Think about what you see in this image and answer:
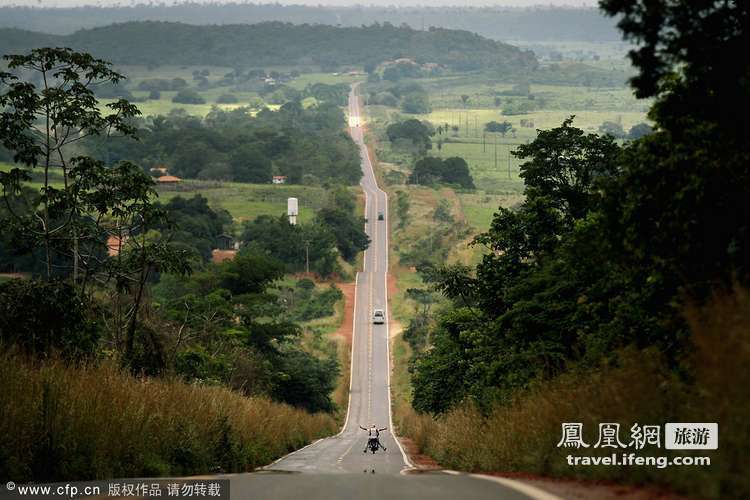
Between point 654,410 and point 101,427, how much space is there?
24.7 ft

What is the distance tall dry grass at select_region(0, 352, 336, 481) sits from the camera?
13609 millimetres

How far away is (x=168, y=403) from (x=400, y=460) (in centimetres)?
1214

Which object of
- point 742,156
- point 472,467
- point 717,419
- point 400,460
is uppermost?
point 742,156

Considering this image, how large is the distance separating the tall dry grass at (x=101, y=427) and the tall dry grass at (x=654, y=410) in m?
4.67

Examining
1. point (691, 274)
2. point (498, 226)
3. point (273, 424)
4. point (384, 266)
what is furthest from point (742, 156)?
point (384, 266)

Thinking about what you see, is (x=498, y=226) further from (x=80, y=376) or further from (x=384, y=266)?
(x=384, y=266)

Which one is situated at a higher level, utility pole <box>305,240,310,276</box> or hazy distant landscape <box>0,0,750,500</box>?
hazy distant landscape <box>0,0,750,500</box>

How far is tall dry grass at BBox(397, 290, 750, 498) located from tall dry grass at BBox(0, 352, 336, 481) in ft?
15.3

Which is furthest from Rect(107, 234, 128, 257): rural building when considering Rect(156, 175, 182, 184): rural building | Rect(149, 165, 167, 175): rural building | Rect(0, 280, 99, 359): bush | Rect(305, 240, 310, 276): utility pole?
Rect(149, 165, 167, 175): rural building

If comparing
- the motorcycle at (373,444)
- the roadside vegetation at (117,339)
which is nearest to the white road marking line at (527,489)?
the roadside vegetation at (117,339)

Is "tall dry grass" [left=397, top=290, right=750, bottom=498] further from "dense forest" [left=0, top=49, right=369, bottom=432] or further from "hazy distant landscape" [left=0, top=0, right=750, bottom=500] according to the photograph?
"dense forest" [left=0, top=49, right=369, bottom=432]

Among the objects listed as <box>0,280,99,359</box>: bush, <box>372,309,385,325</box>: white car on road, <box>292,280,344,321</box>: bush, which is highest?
<box>0,280,99,359</box>: bush

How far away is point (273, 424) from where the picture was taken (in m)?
28.0

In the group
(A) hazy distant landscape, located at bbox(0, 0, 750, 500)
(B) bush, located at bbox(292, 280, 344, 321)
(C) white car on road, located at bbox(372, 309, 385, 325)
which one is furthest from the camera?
(C) white car on road, located at bbox(372, 309, 385, 325)
